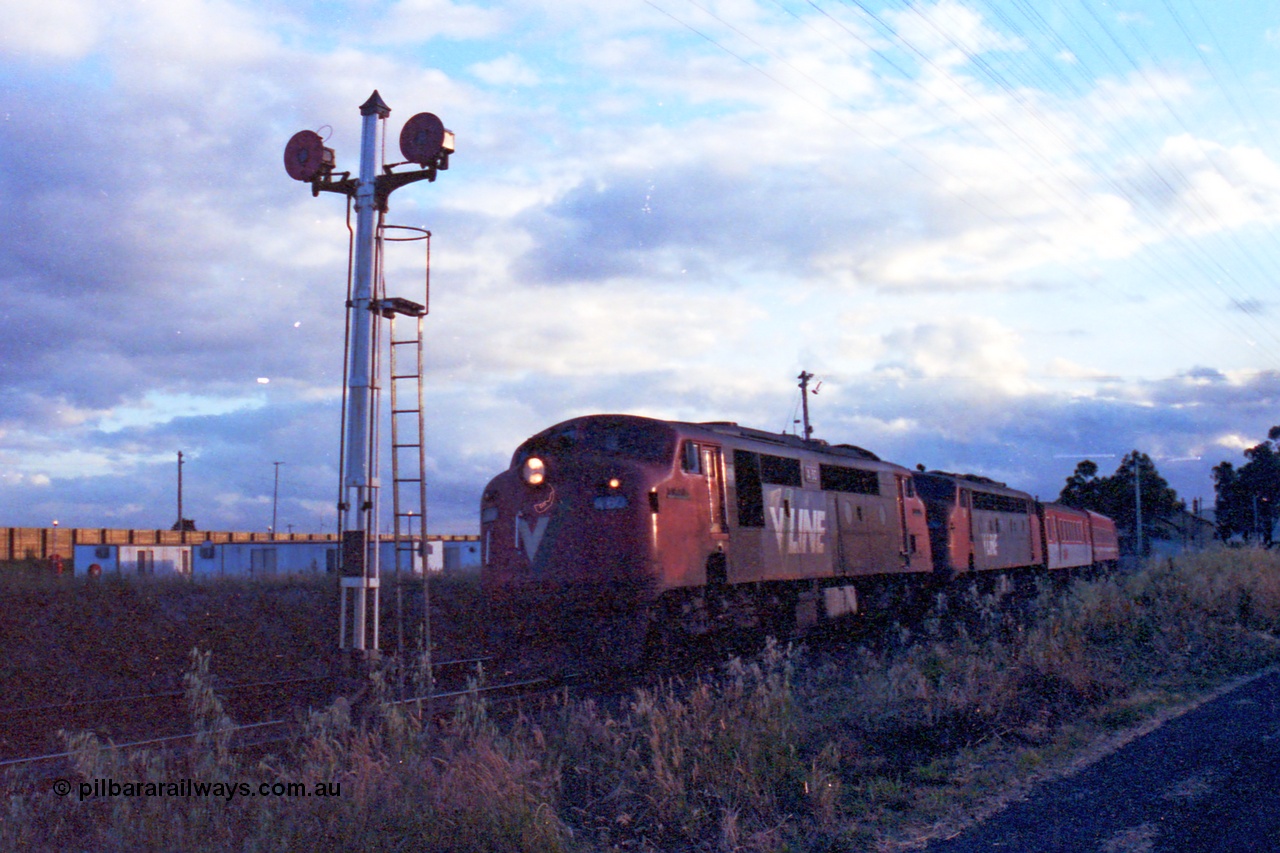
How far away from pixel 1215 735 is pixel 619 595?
630 cm

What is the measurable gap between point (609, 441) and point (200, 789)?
7797mm

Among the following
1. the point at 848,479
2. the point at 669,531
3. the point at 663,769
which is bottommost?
the point at 663,769

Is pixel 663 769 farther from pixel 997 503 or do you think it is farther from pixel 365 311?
pixel 997 503

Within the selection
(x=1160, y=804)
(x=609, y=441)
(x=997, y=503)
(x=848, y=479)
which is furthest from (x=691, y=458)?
(x=997, y=503)

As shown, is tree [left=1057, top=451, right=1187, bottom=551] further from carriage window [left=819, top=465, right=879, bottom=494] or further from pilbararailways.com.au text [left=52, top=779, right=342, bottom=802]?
pilbararailways.com.au text [left=52, top=779, right=342, bottom=802]

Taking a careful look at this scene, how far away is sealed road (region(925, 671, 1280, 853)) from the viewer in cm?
581

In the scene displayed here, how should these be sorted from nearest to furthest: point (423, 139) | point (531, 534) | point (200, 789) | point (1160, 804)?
point (200, 789)
point (1160, 804)
point (423, 139)
point (531, 534)

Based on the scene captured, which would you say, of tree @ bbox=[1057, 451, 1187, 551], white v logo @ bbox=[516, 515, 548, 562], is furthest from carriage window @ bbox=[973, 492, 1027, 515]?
tree @ bbox=[1057, 451, 1187, 551]

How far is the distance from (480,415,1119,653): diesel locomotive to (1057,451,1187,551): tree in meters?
55.9

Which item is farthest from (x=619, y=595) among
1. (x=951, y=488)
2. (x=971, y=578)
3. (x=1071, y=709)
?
(x=971, y=578)

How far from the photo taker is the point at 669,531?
12102mm

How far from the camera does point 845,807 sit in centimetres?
661

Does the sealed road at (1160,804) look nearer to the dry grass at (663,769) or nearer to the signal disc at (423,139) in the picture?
the dry grass at (663,769)

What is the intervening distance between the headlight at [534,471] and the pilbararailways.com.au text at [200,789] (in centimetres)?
668
